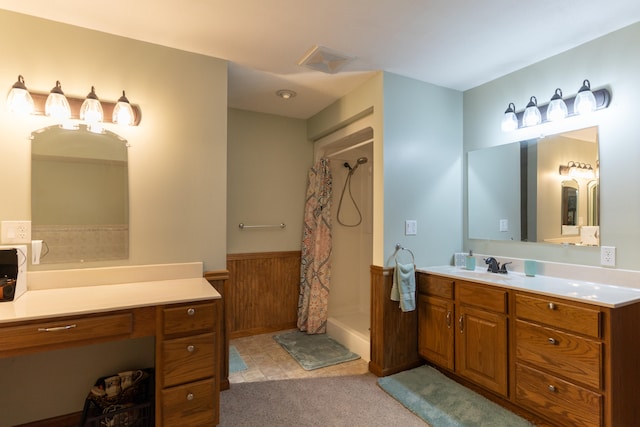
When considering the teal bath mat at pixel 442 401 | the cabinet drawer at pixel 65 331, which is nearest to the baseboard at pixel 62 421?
the cabinet drawer at pixel 65 331

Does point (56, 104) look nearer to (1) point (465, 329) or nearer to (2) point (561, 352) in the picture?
(1) point (465, 329)

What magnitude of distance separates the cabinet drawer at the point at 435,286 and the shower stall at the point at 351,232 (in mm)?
1209

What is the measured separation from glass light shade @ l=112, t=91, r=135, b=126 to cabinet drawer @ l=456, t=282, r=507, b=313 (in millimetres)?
Answer: 2537

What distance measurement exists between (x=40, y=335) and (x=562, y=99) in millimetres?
3354

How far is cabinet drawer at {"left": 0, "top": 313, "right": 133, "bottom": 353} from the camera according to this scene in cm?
139

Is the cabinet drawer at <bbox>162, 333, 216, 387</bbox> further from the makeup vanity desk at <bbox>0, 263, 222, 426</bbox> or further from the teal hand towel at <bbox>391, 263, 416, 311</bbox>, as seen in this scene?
the teal hand towel at <bbox>391, 263, 416, 311</bbox>

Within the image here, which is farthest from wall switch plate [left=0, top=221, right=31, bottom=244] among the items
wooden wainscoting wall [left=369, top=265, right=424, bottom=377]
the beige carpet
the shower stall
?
the shower stall

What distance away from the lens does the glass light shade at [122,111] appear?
6.55 ft

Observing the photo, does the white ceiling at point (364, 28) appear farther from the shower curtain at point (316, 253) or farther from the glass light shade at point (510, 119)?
the shower curtain at point (316, 253)

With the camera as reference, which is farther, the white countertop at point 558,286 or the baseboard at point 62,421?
the baseboard at point 62,421

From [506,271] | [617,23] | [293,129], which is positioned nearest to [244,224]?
[293,129]

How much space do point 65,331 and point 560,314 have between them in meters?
2.54

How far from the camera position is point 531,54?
90.7 inches

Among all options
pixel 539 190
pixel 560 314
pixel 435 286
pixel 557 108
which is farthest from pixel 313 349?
pixel 557 108
